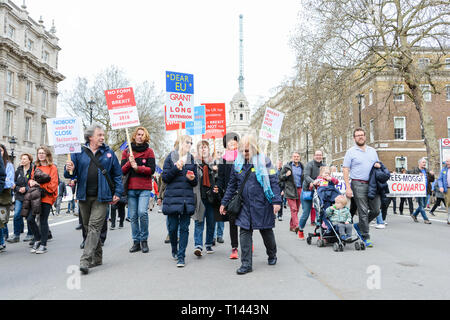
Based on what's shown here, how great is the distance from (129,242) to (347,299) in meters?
5.72

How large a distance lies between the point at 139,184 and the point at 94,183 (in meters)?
1.42

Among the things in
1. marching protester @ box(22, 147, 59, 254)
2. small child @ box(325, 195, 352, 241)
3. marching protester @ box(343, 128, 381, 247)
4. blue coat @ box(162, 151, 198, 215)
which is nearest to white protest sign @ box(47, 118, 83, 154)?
marching protester @ box(22, 147, 59, 254)

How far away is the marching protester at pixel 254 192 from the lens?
5574 millimetres

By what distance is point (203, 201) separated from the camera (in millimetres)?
7301

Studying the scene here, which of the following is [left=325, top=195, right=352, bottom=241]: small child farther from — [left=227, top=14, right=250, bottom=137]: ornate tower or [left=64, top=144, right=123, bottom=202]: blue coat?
[left=227, top=14, right=250, bottom=137]: ornate tower

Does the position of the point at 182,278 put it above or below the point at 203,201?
below

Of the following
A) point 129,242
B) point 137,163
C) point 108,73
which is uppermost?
point 108,73

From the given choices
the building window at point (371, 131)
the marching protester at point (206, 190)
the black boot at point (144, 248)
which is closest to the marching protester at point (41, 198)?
the black boot at point (144, 248)

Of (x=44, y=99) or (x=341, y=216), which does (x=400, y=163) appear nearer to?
(x=341, y=216)

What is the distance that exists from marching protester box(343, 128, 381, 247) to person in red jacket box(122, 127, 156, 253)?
3.68 metres

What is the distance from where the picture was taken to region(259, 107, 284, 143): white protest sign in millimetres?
9219
